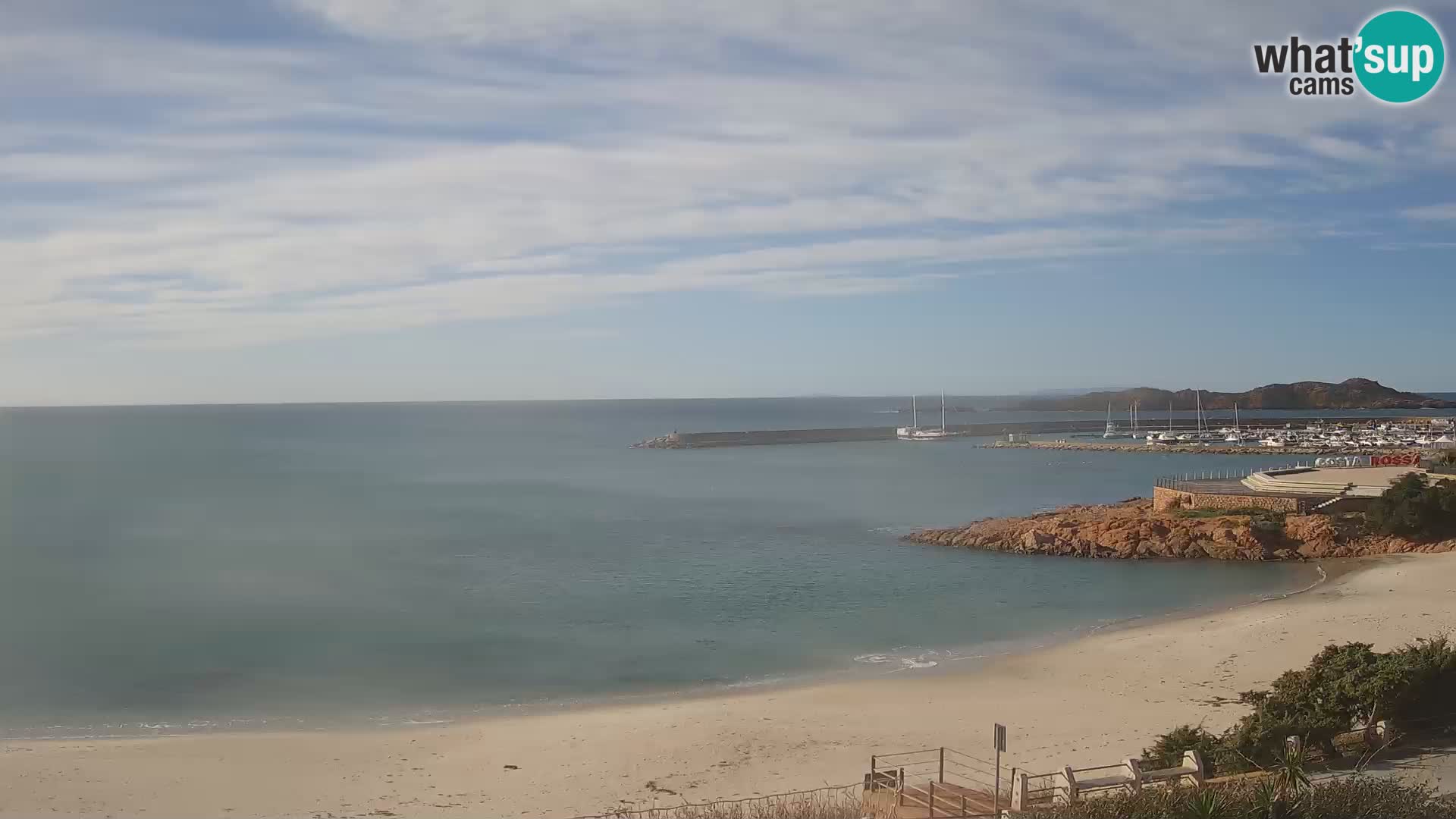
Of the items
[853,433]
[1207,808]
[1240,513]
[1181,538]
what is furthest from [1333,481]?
[853,433]

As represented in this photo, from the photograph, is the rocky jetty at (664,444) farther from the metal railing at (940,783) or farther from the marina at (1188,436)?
the metal railing at (940,783)

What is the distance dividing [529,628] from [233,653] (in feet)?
21.8

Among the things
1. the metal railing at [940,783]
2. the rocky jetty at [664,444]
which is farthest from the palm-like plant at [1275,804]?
the rocky jetty at [664,444]

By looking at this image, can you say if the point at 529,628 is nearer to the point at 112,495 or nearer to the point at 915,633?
the point at 915,633

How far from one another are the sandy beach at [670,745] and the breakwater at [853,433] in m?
92.8

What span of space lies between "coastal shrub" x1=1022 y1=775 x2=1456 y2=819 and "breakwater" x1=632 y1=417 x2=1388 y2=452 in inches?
4063

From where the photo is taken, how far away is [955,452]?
9938 centimetres

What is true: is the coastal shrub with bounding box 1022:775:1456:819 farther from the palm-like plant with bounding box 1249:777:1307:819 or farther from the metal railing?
the metal railing

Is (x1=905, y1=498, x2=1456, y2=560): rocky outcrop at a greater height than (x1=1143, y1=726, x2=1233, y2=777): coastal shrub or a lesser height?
lesser

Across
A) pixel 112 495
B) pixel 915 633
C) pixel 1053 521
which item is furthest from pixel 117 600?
pixel 112 495

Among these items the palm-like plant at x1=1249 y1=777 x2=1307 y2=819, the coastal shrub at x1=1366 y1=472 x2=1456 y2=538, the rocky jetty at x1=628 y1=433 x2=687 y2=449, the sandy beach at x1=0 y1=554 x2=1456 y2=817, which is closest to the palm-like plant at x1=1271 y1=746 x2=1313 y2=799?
the palm-like plant at x1=1249 y1=777 x2=1307 y2=819

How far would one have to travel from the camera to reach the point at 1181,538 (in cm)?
3591

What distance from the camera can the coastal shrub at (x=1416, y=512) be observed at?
3406 cm

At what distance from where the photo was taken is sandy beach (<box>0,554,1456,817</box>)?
1443cm
